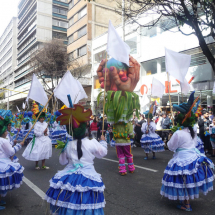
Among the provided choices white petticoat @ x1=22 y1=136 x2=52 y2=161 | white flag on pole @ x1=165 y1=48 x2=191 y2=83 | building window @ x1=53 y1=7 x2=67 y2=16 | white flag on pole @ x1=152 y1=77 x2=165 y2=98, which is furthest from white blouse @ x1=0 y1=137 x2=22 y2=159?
building window @ x1=53 y1=7 x2=67 y2=16

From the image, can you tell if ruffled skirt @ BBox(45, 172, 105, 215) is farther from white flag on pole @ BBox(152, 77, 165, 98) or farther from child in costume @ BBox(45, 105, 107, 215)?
white flag on pole @ BBox(152, 77, 165, 98)

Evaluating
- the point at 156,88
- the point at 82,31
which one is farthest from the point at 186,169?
the point at 82,31

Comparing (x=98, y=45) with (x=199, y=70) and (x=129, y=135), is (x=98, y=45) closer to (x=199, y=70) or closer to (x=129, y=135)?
(x=199, y=70)

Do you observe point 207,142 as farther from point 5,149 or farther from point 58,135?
point 5,149

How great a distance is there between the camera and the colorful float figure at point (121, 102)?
6.04m

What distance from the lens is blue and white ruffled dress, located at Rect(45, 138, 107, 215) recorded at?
2867mm

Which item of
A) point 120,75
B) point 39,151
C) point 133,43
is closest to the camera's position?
point 120,75

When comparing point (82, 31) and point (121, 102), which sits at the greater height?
point (82, 31)

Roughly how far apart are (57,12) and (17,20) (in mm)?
21344

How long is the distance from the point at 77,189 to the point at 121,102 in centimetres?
337

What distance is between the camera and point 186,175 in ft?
12.1

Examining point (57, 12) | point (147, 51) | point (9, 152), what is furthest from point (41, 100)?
point (57, 12)

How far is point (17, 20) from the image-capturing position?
204 feet

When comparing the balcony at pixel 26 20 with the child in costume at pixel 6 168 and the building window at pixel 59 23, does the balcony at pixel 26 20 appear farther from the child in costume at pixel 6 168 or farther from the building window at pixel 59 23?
the child in costume at pixel 6 168
